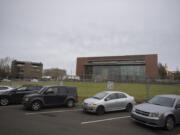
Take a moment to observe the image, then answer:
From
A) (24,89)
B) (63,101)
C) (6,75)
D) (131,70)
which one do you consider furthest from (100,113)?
(6,75)

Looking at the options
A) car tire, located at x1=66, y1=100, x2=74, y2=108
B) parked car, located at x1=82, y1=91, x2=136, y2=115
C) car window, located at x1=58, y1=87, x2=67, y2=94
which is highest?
car window, located at x1=58, y1=87, x2=67, y2=94

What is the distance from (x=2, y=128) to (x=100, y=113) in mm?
5313

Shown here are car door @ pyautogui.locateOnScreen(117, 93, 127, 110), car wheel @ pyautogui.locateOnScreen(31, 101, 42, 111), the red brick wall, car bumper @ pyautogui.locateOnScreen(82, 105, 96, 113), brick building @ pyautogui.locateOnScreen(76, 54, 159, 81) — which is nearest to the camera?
car bumper @ pyautogui.locateOnScreen(82, 105, 96, 113)

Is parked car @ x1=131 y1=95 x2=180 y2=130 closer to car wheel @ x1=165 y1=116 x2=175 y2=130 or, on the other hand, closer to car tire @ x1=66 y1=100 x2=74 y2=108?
car wheel @ x1=165 y1=116 x2=175 y2=130

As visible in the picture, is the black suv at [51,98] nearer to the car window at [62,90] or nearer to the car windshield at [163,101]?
the car window at [62,90]

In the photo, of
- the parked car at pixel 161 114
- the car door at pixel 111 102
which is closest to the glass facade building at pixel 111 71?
the car door at pixel 111 102

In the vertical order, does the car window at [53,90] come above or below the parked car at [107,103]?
above

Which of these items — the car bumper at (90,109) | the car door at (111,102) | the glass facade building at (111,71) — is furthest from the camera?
the glass facade building at (111,71)

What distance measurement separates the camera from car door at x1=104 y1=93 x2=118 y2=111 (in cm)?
923

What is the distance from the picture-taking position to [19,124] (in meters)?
6.41

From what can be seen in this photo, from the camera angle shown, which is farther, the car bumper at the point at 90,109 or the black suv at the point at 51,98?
the black suv at the point at 51,98

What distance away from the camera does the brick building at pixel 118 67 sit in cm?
6500

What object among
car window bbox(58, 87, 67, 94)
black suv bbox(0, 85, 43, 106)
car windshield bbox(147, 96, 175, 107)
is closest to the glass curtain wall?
black suv bbox(0, 85, 43, 106)

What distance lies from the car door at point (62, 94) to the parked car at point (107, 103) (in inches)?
86.5
